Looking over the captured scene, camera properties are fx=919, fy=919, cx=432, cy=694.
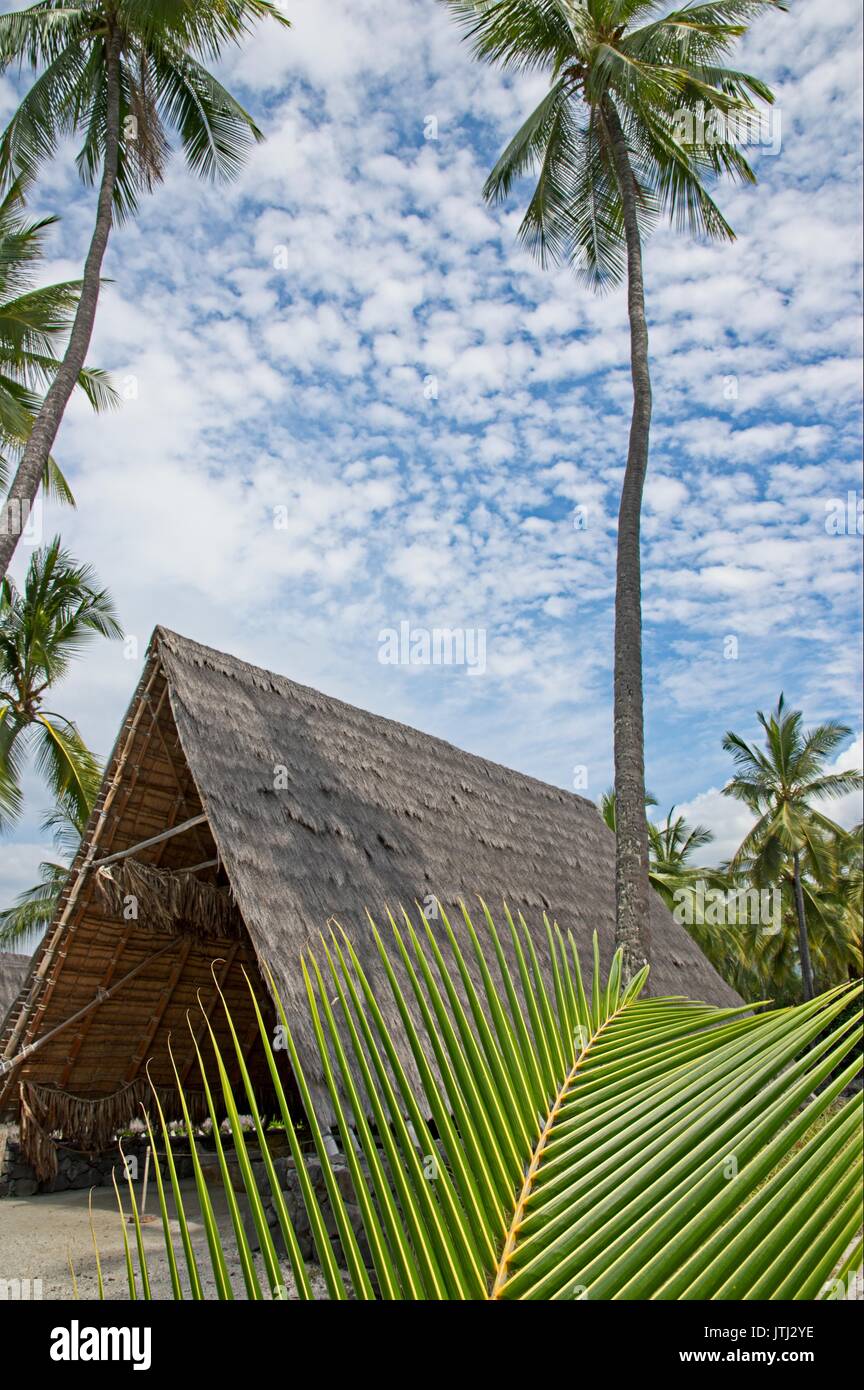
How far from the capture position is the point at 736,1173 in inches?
30.0

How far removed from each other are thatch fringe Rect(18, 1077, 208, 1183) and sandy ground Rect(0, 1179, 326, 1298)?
14.6 inches

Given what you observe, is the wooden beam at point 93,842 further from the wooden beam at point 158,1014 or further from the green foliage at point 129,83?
the green foliage at point 129,83

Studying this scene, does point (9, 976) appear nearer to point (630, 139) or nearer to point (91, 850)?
point (91, 850)

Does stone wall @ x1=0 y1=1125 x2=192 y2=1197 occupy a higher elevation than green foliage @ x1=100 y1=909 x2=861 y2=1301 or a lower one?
lower

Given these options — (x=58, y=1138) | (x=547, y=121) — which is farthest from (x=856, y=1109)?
(x=547, y=121)

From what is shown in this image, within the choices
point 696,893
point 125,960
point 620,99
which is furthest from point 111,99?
point 696,893

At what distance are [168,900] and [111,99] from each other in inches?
351

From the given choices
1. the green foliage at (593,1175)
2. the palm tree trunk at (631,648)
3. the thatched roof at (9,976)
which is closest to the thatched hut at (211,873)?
the palm tree trunk at (631,648)

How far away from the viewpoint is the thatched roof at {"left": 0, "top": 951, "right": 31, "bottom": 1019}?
16.3m

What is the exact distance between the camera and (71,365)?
9461 millimetres

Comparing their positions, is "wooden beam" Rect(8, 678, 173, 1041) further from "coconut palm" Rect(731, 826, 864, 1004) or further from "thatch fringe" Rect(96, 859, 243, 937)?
"coconut palm" Rect(731, 826, 864, 1004)

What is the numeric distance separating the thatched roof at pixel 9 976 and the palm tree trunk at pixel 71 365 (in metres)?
10.3

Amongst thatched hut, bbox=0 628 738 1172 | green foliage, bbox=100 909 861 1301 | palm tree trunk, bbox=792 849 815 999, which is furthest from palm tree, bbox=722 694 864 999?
green foliage, bbox=100 909 861 1301
